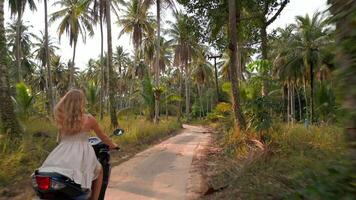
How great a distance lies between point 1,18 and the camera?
1302 cm

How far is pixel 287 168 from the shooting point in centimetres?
743

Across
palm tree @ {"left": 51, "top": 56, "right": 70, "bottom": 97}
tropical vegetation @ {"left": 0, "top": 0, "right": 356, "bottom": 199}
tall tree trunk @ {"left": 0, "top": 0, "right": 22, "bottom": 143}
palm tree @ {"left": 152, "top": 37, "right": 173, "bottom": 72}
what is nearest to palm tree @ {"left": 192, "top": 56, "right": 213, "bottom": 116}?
palm tree @ {"left": 152, "top": 37, "right": 173, "bottom": 72}

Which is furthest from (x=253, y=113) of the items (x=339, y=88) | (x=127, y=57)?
(x=127, y=57)

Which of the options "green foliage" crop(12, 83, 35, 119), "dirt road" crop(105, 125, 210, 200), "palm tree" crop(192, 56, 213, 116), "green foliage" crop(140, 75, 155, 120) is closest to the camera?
"dirt road" crop(105, 125, 210, 200)

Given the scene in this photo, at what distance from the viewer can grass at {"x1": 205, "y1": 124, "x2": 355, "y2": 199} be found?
10.9ft

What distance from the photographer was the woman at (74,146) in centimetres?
409

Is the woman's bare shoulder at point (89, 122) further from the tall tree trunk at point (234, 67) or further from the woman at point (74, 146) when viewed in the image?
the tall tree trunk at point (234, 67)

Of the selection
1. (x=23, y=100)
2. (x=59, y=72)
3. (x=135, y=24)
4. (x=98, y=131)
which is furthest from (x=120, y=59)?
(x=98, y=131)

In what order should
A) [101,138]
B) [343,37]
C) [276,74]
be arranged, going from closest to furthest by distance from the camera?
[343,37], [101,138], [276,74]

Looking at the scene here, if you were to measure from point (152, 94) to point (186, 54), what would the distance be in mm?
22551

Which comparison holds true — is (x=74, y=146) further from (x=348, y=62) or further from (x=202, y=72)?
(x=202, y=72)

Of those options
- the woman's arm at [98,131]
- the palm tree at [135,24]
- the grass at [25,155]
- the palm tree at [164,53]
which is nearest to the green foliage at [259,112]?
the grass at [25,155]

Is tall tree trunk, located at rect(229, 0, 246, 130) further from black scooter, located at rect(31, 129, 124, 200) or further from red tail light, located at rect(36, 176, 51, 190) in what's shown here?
red tail light, located at rect(36, 176, 51, 190)

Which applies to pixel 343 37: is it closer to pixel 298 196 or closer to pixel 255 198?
pixel 298 196
